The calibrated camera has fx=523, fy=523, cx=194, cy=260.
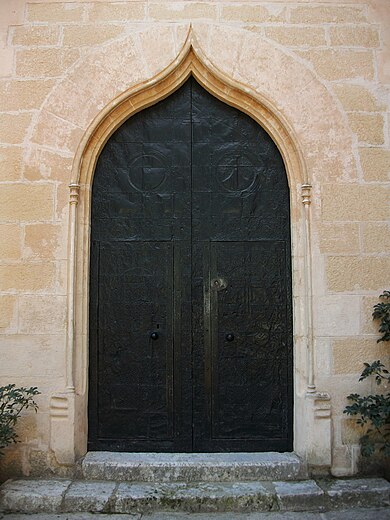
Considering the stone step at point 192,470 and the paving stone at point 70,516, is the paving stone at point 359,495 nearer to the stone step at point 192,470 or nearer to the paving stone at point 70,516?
the stone step at point 192,470

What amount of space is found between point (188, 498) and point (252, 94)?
2.89m

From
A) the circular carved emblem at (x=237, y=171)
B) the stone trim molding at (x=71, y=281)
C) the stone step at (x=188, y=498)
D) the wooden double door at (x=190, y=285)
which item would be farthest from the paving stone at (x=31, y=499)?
the circular carved emblem at (x=237, y=171)

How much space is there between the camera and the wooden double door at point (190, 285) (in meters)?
3.93

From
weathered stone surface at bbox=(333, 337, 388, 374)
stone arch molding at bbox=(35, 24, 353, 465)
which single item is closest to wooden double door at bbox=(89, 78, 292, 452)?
stone arch molding at bbox=(35, 24, 353, 465)

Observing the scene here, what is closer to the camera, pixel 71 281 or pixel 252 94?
pixel 71 281

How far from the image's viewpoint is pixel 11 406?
3625mm

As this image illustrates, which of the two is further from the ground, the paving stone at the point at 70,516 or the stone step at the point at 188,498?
the stone step at the point at 188,498

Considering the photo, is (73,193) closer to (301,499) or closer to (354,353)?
(354,353)

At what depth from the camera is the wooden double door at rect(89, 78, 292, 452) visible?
12.9 ft

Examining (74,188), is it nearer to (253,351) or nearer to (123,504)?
(253,351)

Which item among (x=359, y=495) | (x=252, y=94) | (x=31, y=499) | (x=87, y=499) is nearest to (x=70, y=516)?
(x=87, y=499)

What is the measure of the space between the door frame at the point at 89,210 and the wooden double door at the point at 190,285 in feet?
0.35

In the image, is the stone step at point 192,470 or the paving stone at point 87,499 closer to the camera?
the paving stone at point 87,499

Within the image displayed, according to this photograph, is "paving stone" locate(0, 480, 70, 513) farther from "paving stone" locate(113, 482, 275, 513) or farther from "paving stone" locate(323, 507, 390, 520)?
"paving stone" locate(323, 507, 390, 520)
